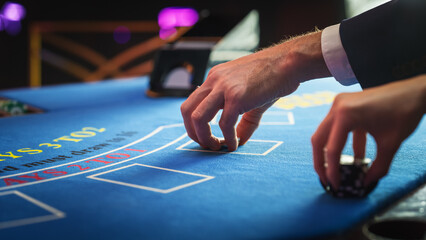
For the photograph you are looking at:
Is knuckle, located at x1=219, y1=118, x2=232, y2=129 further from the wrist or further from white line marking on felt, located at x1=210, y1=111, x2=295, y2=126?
white line marking on felt, located at x1=210, y1=111, x2=295, y2=126

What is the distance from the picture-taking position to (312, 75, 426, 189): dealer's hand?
2.66 ft

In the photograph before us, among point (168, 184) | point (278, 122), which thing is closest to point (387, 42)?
point (168, 184)

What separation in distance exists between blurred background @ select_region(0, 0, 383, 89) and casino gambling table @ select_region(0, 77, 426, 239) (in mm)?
4187

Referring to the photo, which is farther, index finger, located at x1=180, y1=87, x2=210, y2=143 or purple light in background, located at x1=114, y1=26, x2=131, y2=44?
purple light in background, located at x1=114, y1=26, x2=131, y2=44

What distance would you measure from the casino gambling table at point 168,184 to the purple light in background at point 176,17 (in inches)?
253

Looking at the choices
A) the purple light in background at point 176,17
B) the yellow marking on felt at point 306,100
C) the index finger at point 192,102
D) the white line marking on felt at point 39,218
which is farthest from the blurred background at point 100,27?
the white line marking on felt at point 39,218

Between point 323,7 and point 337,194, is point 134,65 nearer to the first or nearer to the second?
point 323,7

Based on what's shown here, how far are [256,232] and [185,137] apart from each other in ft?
2.85

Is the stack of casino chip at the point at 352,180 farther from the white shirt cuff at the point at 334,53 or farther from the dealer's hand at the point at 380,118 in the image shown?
the white shirt cuff at the point at 334,53

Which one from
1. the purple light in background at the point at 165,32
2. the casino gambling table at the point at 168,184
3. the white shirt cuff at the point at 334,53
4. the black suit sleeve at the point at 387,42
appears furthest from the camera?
the purple light in background at the point at 165,32

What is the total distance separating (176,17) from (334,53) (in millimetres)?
7188

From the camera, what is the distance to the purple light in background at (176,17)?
26.2 ft

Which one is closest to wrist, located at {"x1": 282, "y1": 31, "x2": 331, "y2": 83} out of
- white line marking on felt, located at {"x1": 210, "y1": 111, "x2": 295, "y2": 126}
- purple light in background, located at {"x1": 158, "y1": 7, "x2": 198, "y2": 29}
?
white line marking on felt, located at {"x1": 210, "y1": 111, "x2": 295, "y2": 126}

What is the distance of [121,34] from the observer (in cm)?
773
